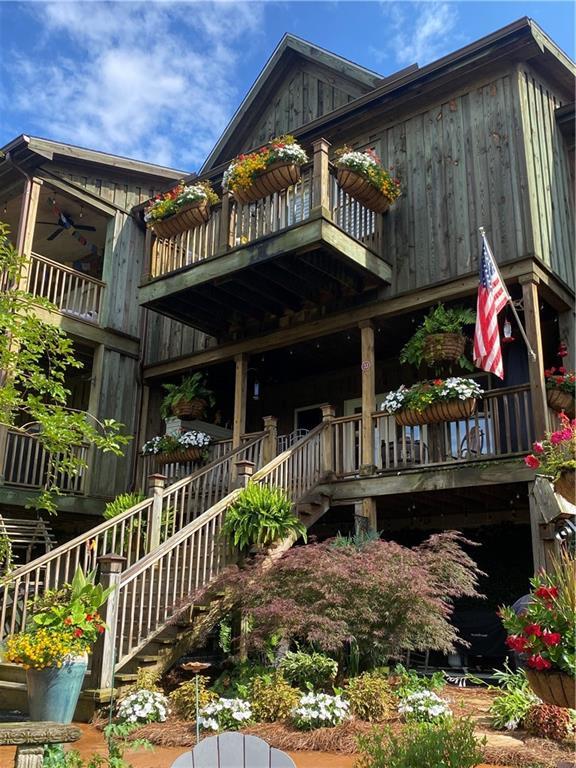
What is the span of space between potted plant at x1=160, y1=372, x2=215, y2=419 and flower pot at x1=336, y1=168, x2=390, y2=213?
16.3 ft

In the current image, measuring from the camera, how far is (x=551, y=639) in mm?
5184

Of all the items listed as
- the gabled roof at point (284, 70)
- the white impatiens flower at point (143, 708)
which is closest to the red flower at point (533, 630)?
the white impatiens flower at point (143, 708)

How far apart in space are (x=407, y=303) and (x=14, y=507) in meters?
7.92

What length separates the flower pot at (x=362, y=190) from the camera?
1166 centimetres

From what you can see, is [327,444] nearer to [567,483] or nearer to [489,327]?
[489,327]

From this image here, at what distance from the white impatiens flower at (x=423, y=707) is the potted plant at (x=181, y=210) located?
29.3 ft

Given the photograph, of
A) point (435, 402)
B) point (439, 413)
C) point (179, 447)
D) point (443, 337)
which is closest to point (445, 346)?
point (443, 337)

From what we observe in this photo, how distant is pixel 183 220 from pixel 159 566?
22.7 feet

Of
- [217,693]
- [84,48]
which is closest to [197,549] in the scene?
[217,693]

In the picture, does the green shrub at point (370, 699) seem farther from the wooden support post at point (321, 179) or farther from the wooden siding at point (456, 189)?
the wooden support post at point (321, 179)

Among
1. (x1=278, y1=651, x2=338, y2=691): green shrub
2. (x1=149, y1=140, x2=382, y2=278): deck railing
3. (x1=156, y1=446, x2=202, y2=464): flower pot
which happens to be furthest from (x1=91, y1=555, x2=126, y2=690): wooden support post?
(x1=149, y1=140, x2=382, y2=278): deck railing

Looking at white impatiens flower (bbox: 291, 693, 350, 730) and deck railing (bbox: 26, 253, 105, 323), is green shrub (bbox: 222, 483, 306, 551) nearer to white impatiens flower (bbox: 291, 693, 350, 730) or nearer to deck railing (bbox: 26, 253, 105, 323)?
white impatiens flower (bbox: 291, 693, 350, 730)

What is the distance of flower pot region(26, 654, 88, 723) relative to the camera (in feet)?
21.3

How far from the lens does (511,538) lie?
39.2 feet
